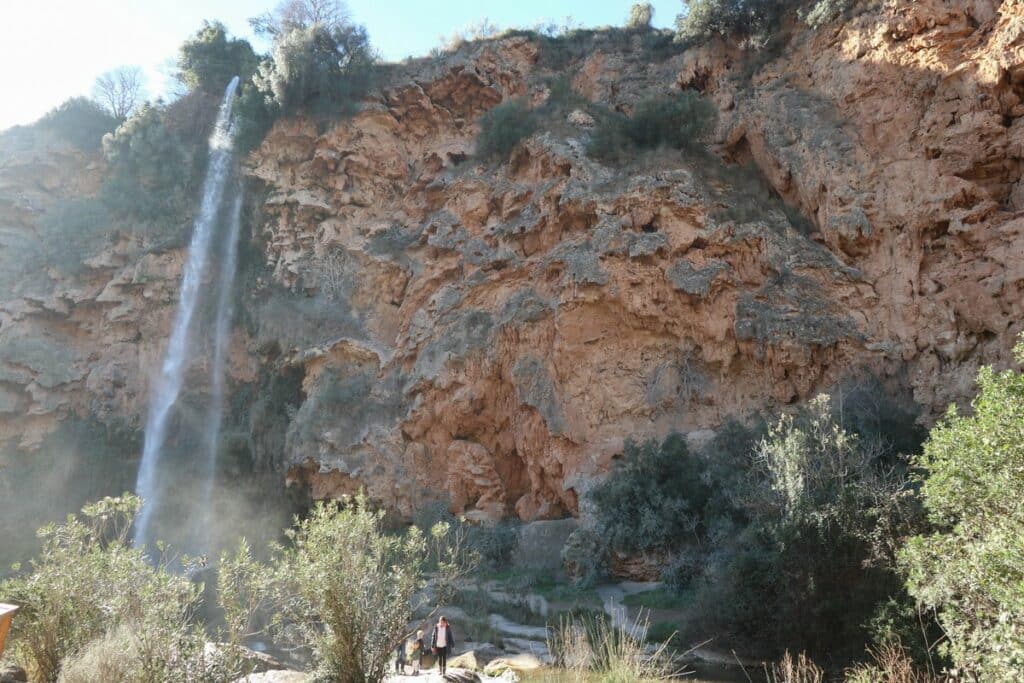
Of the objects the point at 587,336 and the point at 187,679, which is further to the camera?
the point at 587,336

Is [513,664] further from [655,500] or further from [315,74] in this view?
[315,74]

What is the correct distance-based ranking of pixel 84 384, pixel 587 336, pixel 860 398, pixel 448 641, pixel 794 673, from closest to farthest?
1. pixel 794 673
2. pixel 448 641
3. pixel 860 398
4. pixel 587 336
5. pixel 84 384

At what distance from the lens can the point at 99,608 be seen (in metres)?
7.54

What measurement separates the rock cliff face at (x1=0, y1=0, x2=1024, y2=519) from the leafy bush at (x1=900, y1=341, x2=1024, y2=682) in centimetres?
812

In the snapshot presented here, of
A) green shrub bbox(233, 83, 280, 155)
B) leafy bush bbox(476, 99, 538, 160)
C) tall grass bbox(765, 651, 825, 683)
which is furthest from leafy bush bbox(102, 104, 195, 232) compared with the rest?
tall grass bbox(765, 651, 825, 683)

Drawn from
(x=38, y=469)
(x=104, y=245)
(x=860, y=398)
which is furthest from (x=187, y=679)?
(x=104, y=245)

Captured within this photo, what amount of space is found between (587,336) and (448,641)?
989 centimetres

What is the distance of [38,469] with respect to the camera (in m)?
22.0

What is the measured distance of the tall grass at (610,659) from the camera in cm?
768

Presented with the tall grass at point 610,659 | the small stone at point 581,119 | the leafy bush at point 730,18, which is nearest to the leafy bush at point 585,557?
the tall grass at point 610,659

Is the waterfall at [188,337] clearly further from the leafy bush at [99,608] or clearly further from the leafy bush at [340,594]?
the leafy bush at [340,594]

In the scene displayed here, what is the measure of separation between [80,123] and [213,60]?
5.87 meters

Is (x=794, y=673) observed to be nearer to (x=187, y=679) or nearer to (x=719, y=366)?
(x=187, y=679)

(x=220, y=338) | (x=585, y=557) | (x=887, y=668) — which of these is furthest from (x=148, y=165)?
(x=887, y=668)
